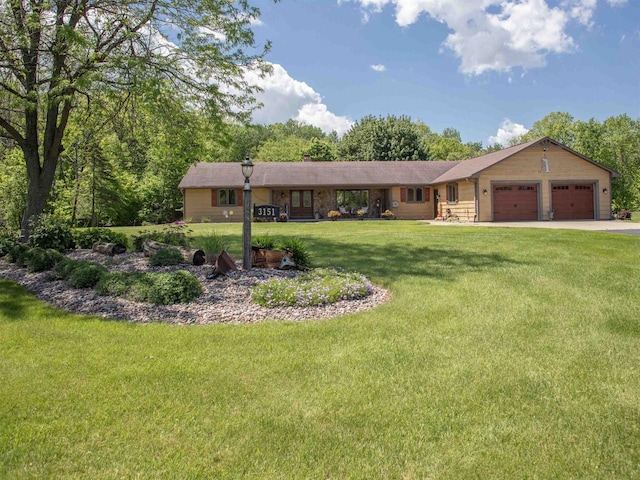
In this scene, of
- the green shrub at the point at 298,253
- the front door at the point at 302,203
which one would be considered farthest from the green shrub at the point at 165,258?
the front door at the point at 302,203

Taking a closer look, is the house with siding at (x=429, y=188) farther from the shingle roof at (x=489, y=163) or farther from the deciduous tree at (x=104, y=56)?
the deciduous tree at (x=104, y=56)

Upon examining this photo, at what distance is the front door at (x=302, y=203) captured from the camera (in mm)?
28562

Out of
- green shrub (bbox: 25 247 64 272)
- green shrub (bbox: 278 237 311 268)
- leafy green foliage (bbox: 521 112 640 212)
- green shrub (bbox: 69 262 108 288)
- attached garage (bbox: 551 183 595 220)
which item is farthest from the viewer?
leafy green foliage (bbox: 521 112 640 212)

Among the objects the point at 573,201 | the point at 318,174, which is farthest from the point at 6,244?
the point at 573,201

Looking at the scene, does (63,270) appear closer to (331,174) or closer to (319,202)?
(319,202)

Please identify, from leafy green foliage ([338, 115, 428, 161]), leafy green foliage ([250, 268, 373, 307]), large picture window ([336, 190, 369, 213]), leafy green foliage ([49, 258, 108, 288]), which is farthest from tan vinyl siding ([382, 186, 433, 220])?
leafy green foliage ([49, 258, 108, 288])

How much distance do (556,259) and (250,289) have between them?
664 cm

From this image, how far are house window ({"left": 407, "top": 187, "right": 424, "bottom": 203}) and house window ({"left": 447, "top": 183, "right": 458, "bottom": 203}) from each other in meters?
2.37

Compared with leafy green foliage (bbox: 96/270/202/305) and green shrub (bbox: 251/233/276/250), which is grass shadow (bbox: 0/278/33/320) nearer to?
leafy green foliage (bbox: 96/270/202/305)

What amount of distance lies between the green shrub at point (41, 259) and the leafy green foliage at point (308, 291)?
168 inches

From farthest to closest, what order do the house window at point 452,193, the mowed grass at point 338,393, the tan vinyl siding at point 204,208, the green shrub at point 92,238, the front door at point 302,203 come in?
the front door at point 302,203 → the tan vinyl siding at point 204,208 → the house window at point 452,193 → the green shrub at point 92,238 → the mowed grass at point 338,393

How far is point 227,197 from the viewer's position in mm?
27188

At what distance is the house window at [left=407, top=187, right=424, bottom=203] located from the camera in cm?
2794

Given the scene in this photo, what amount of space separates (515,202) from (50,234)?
21438 millimetres
